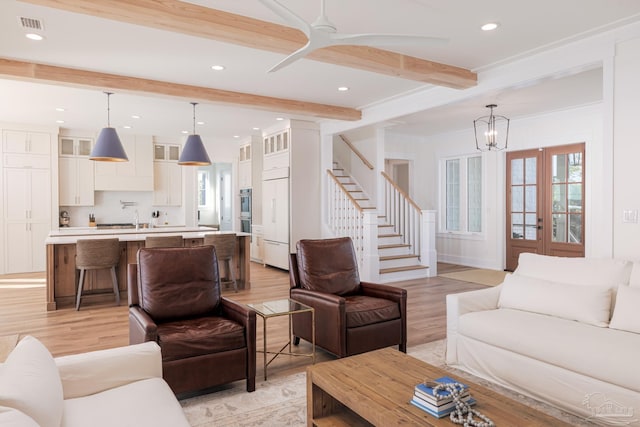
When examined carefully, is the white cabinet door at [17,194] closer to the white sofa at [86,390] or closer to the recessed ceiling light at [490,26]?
the white sofa at [86,390]

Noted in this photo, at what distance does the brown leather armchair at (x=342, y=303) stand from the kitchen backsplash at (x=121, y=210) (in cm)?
664

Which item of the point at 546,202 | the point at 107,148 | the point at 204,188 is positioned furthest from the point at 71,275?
the point at 546,202

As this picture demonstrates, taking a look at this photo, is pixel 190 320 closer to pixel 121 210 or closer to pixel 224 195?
pixel 121 210

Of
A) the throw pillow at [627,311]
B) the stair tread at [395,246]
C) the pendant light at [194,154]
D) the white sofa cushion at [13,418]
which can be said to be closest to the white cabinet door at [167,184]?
the pendant light at [194,154]

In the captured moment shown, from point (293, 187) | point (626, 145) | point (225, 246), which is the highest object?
point (626, 145)

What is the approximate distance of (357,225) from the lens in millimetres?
7305

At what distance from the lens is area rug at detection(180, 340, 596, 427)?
2.54 metres

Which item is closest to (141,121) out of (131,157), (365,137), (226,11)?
(131,157)

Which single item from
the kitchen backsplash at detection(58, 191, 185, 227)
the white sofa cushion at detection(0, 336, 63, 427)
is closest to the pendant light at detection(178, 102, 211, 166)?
the kitchen backsplash at detection(58, 191, 185, 227)

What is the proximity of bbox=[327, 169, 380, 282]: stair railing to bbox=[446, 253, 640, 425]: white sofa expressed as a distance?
338 centimetres

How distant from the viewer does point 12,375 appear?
1.47 metres

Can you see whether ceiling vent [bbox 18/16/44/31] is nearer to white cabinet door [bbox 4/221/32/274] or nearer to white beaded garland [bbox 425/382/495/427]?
white beaded garland [bbox 425/382/495/427]

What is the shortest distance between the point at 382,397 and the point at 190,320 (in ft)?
5.65

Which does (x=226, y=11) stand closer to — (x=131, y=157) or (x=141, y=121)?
(x=141, y=121)
